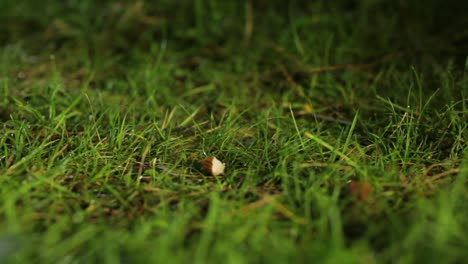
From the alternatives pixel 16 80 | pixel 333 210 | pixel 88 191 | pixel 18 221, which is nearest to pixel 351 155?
pixel 333 210

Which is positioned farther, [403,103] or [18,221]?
[403,103]

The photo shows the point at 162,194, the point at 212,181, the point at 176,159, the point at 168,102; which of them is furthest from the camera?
the point at 168,102

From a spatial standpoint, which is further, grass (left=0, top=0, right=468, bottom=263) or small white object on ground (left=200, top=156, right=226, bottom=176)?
small white object on ground (left=200, top=156, right=226, bottom=176)

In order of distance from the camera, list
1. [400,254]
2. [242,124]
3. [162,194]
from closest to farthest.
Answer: [400,254] < [162,194] < [242,124]

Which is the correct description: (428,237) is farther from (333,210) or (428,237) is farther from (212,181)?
(212,181)

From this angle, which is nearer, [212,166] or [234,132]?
[212,166]

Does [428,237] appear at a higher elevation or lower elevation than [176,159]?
higher

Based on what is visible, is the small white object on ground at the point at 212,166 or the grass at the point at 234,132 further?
the small white object on ground at the point at 212,166
